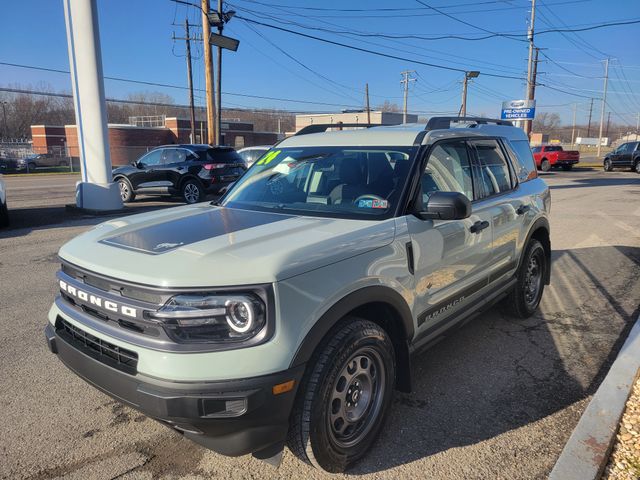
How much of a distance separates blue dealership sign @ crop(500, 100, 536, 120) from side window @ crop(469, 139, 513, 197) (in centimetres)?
2836

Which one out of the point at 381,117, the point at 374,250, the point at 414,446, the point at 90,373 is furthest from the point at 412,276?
the point at 381,117

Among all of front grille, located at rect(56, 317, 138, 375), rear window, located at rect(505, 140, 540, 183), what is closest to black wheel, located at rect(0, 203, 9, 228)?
front grille, located at rect(56, 317, 138, 375)

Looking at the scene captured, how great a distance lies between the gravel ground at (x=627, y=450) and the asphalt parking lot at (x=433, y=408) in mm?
274

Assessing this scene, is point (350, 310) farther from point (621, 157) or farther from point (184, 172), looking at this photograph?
point (621, 157)

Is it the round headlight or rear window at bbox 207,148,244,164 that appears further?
rear window at bbox 207,148,244,164

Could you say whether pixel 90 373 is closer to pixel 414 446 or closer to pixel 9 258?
pixel 414 446

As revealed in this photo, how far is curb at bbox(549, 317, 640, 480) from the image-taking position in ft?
8.44

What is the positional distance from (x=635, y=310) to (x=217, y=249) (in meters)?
4.88

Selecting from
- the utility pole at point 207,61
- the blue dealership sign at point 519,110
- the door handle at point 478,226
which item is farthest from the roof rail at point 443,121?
the blue dealership sign at point 519,110

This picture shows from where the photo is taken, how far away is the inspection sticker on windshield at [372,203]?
309 centimetres

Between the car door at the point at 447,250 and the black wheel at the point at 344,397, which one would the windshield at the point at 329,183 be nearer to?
the car door at the point at 447,250

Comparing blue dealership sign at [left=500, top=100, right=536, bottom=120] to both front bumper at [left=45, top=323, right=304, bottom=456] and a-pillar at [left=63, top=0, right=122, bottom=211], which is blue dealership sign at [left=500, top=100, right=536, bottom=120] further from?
front bumper at [left=45, top=323, right=304, bottom=456]

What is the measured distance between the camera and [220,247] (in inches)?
95.6

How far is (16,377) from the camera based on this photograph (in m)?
3.63
